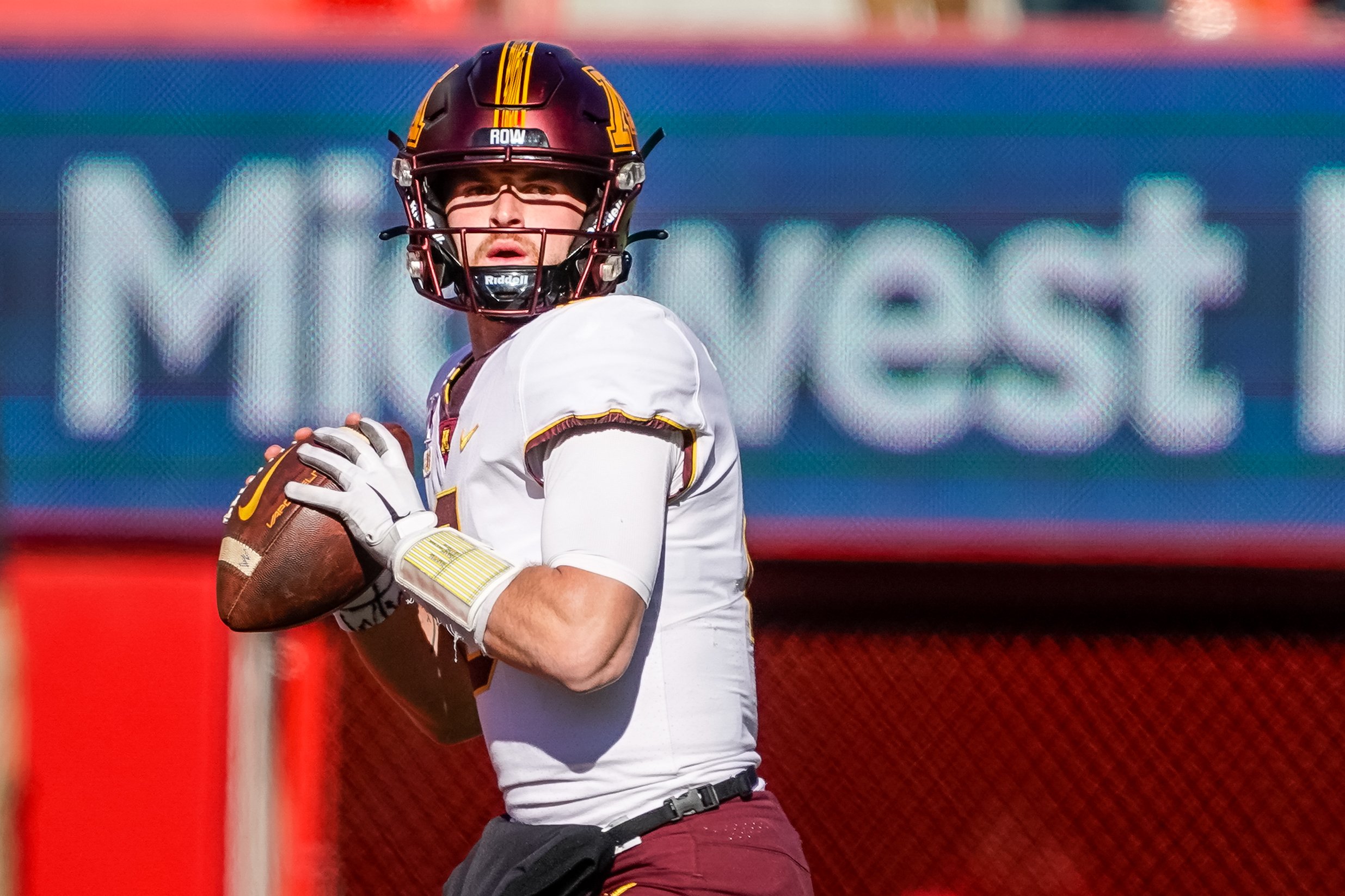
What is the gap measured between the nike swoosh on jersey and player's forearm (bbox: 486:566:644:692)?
0.64 metres

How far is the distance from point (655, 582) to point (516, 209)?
25.3 inches

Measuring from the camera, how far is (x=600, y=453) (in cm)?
185

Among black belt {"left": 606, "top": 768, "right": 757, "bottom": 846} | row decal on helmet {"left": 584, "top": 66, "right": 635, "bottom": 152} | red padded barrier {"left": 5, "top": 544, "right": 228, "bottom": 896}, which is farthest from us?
red padded barrier {"left": 5, "top": 544, "right": 228, "bottom": 896}

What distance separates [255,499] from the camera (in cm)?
231

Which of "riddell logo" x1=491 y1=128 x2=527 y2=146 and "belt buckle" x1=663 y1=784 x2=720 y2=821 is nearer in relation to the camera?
"belt buckle" x1=663 y1=784 x2=720 y2=821

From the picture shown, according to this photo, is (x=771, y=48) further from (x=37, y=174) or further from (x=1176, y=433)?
(x=37, y=174)

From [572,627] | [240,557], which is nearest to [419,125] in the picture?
[240,557]

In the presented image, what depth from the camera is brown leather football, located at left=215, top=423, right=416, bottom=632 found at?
222 cm

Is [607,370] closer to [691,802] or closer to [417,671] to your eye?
[691,802]

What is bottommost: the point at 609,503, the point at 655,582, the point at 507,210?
the point at 655,582

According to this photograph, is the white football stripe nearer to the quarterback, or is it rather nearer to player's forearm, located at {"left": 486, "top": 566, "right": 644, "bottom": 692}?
the quarterback

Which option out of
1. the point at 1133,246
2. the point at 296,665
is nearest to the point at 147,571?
the point at 296,665

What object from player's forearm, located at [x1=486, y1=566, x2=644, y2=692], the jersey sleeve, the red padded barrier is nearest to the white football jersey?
the jersey sleeve

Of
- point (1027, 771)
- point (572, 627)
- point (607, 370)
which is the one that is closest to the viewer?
point (572, 627)
